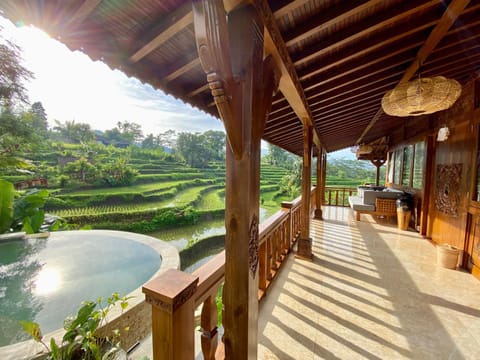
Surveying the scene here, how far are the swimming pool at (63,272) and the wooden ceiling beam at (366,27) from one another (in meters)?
Result: 4.76

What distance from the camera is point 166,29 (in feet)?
3.16

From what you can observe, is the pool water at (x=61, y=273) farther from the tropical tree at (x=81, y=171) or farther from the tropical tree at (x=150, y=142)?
the tropical tree at (x=150, y=142)

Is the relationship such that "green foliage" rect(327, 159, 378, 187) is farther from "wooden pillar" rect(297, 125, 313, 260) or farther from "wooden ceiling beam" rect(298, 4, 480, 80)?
"wooden ceiling beam" rect(298, 4, 480, 80)

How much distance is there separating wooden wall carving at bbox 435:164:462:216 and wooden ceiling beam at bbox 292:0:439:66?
9.49ft

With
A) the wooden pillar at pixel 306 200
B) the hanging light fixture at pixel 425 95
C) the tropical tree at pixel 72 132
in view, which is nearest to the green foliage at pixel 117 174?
the tropical tree at pixel 72 132

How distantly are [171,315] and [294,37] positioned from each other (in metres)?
1.73

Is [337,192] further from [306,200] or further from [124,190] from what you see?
[124,190]

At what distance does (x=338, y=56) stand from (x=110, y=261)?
20.4ft

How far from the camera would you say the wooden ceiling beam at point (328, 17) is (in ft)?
3.91

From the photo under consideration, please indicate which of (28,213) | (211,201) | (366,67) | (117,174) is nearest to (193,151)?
(211,201)

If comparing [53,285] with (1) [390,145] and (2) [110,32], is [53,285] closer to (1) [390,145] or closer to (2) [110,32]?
(2) [110,32]

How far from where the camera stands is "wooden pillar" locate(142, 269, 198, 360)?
33.9 inches

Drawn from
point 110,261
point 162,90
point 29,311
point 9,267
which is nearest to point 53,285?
point 29,311

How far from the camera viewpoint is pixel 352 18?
4.66 feet
